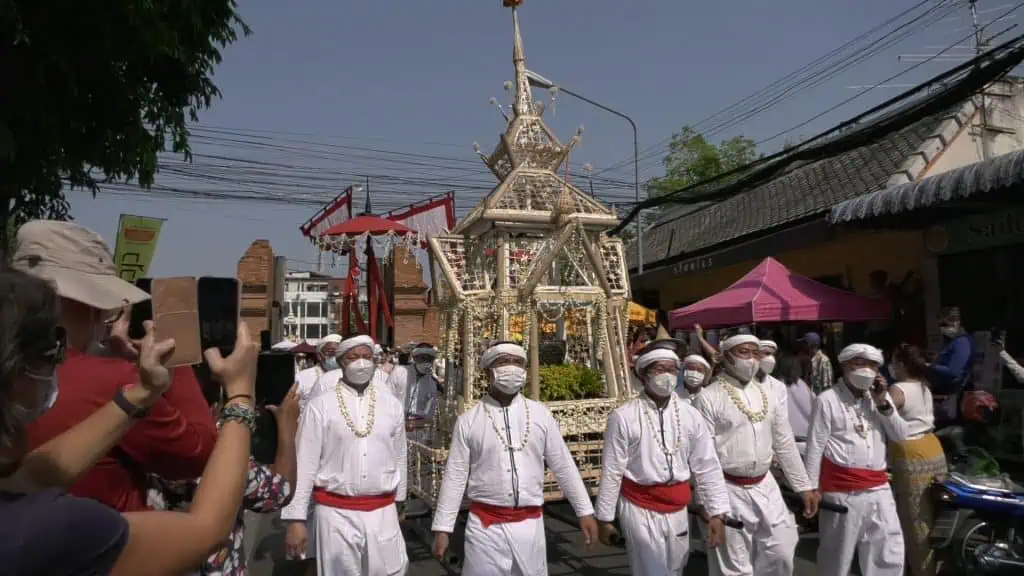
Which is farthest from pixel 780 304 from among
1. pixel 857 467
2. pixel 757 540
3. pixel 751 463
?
pixel 757 540

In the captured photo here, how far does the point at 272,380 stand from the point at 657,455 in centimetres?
318

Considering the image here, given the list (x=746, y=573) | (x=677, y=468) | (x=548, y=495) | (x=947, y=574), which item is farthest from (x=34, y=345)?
(x=947, y=574)

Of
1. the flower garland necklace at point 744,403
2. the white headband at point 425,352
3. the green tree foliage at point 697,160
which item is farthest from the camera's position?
the green tree foliage at point 697,160

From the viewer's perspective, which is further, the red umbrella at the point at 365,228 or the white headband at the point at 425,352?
the red umbrella at the point at 365,228

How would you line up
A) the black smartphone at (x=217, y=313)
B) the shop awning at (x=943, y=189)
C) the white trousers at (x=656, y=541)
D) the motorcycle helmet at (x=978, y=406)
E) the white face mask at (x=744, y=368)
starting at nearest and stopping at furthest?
the black smartphone at (x=217, y=313) → the white trousers at (x=656, y=541) → the white face mask at (x=744, y=368) → the motorcycle helmet at (x=978, y=406) → the shop awning at (x=943, y=189)

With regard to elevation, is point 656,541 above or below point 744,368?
below

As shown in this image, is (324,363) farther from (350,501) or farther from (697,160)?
(697,160)

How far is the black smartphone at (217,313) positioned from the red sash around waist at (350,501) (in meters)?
3.37

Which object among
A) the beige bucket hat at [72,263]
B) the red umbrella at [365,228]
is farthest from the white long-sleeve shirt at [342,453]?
the red umbrella at [365,228]

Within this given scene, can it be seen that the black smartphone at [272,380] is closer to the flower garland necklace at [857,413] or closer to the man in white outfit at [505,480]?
the man in white outfit at [505,480]

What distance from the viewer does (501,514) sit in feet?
15.3

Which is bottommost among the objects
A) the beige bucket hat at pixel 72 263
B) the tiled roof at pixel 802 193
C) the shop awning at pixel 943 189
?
the beige bucket hat at pixel 72 263

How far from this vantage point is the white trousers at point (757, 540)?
4988mm

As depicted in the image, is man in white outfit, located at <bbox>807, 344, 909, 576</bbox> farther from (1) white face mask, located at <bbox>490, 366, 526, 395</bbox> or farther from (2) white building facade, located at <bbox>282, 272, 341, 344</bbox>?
(2) white building facade, located at <bbox>282, 272, 341, 344</bbox>
